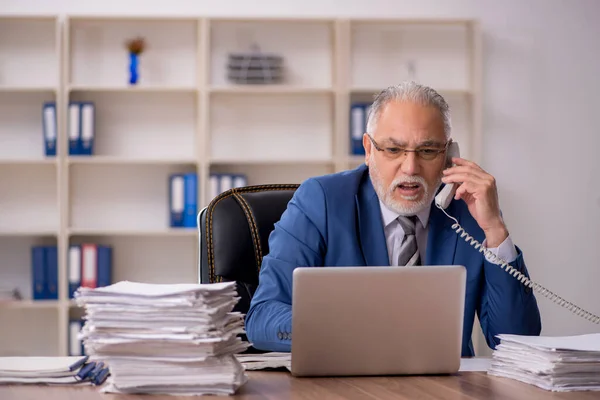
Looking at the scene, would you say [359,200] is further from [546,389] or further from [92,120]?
[92,120]

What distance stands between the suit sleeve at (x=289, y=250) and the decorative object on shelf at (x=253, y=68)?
104 inches

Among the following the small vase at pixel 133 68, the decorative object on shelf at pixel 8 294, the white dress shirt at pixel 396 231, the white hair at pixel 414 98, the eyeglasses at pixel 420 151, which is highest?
the small vase at pixel 133 68

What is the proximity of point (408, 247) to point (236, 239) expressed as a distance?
456 mm

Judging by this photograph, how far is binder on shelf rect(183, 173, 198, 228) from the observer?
15.6 ft

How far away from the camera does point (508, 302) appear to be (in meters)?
2.10

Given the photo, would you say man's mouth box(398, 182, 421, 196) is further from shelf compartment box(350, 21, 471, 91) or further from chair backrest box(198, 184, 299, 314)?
shelf compartment box(350, 21, 471, 91)

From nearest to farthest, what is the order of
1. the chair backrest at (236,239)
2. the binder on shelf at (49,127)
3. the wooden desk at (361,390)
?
the wooden desk at (361,390) < the chair backrest at (236,239) < the binder on shelf at (49,127)

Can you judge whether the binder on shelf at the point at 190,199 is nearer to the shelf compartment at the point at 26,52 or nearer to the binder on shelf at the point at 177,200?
the binder on shelf at the point at 177,200

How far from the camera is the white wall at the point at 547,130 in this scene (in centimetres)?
509

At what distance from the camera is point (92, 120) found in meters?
4.75

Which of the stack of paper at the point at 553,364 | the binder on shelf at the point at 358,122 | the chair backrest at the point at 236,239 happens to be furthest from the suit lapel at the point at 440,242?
the binder on shelf at the point at 358,122

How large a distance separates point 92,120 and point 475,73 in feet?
6.97

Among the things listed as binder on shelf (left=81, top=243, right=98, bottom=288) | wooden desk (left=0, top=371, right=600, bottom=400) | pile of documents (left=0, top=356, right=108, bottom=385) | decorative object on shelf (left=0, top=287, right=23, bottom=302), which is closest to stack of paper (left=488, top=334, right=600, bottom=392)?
wooden desk (left=0, top=371, right=600, bottom=400)

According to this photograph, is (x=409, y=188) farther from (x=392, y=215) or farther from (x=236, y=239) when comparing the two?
(x=236, y=239)
